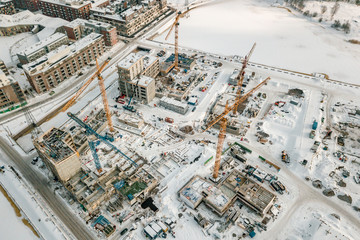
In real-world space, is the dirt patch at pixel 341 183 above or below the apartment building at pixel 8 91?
below

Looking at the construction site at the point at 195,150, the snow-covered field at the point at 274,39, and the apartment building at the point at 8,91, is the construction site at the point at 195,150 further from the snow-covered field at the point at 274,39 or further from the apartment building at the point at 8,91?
the snow-covered field at the point at 274,39

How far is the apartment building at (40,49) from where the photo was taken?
11616 centimetres

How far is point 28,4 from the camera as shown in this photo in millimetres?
175250

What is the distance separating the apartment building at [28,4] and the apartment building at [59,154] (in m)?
142

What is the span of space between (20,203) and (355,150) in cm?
10602

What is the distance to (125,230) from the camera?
63.9 metres

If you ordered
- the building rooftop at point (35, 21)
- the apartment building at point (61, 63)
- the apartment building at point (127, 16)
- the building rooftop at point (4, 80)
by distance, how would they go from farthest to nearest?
the apartment building at point (127, 16), the building rooftop at point (35, 21), the apartment building at point (61, 63), the building rooftop at point (4, 80)

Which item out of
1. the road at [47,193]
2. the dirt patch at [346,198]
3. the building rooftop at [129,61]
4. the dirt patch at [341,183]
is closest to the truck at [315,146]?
the dirt patch at [341,183]

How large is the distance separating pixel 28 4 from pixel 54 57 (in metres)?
99.5

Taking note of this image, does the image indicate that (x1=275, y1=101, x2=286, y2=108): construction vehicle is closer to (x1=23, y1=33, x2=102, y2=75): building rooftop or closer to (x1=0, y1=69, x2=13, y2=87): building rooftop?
(x1=23, y1=33, x2=102, y2=75): building rooftop

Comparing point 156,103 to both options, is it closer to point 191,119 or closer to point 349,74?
point 191,119

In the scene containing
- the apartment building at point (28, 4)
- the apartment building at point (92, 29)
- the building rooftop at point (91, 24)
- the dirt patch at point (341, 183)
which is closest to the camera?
the dirt patch at point (341, 183)

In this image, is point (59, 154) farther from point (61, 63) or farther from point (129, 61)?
point (61, 63)

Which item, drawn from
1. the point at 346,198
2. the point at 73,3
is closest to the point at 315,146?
the point at 346,198
